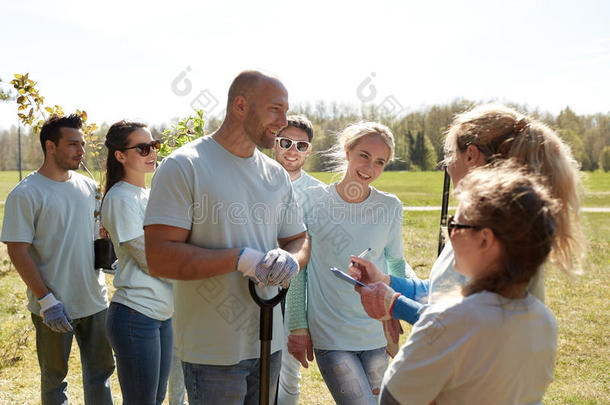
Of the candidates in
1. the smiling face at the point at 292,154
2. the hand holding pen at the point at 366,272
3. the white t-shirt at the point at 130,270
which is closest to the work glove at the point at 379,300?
the hand holding pen at the point at 366,272

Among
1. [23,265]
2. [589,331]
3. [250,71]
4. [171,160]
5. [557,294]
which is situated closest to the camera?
[171,160]

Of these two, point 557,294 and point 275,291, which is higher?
point 275,291

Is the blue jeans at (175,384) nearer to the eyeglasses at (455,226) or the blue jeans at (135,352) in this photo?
the blue jeans at (135,352)

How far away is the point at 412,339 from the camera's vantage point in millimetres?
1369

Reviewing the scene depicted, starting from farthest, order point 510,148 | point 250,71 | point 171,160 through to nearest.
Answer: point 250,71
point 171,160
point 510,148

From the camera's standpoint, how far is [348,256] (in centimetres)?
278

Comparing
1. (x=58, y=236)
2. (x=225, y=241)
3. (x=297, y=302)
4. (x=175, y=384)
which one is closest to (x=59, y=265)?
(x=58, y=236)

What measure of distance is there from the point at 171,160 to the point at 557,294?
8.19m

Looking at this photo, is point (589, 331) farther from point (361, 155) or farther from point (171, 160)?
point (171, 160)

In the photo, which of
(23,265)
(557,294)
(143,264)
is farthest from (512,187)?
(557,294)

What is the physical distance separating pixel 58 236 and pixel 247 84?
1.83 metres

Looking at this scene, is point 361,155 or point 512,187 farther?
point 361,155

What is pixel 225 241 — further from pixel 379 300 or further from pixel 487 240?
pixel 487 240

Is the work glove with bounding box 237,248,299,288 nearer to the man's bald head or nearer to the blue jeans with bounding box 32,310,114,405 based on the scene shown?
the man's bald head
